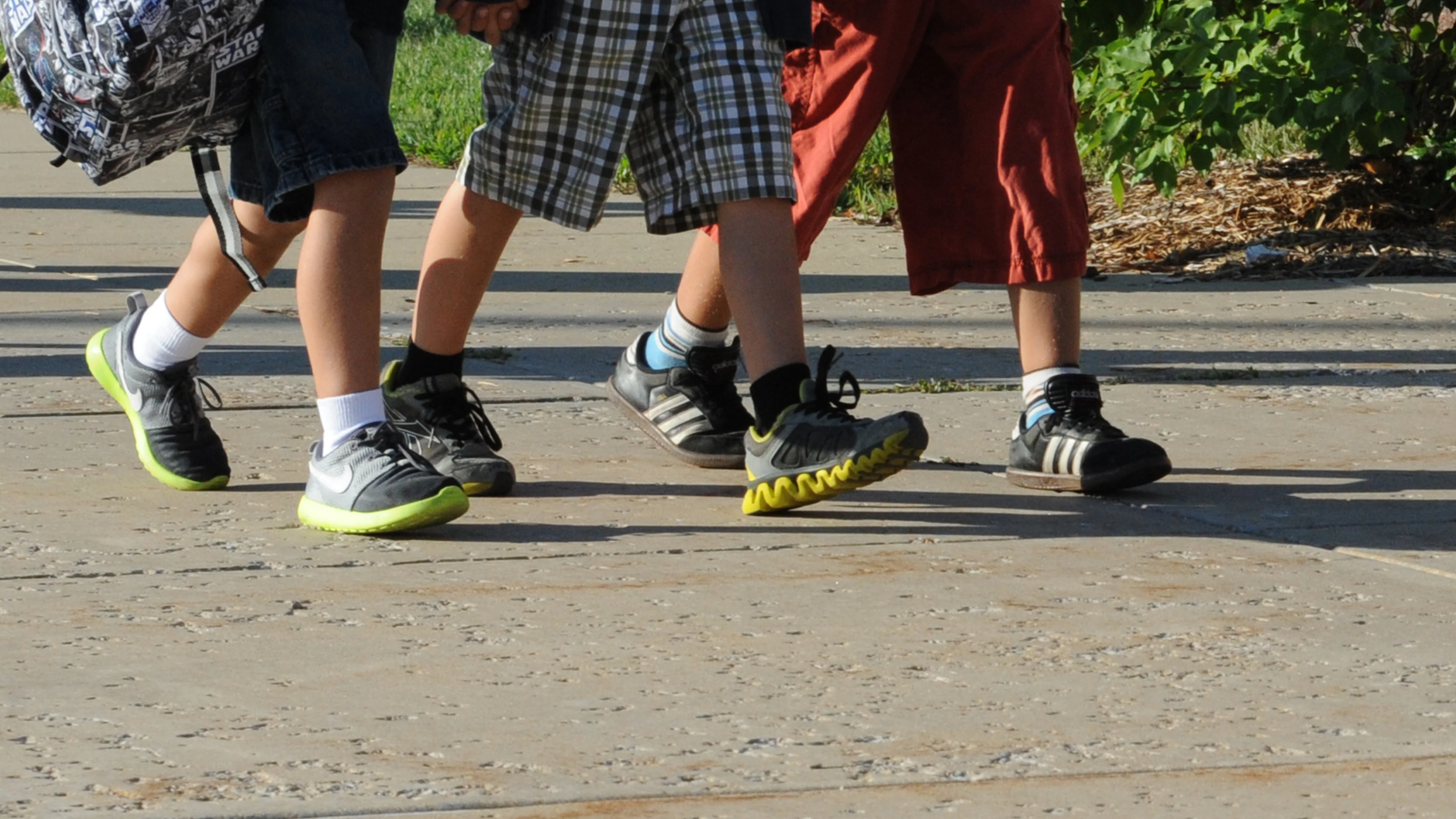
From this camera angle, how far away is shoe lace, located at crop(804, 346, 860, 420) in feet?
11.7

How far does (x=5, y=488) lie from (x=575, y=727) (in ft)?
5.54

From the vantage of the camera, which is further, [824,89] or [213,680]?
[824,89]

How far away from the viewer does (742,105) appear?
3.62m

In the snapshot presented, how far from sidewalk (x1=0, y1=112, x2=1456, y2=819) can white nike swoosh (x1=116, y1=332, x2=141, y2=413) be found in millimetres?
139

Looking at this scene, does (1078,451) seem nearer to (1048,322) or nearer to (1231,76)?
(1048,322)

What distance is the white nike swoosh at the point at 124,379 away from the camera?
3879 mm

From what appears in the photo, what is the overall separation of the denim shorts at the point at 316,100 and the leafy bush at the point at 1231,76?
11.6 ft

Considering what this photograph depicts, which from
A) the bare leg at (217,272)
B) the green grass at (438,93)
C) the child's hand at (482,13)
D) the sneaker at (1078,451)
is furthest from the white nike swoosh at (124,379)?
the green grass at (438,93)

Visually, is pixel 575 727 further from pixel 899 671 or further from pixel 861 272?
pixel 861 272

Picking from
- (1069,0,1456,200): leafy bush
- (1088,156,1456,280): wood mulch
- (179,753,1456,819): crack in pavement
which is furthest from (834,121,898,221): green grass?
(179,753,1456,819): crack in pavement

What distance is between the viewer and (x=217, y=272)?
382 centimetres

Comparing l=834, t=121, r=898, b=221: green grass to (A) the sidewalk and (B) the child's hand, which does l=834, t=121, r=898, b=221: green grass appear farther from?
(B) the child's hand

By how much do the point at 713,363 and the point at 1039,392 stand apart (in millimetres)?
643

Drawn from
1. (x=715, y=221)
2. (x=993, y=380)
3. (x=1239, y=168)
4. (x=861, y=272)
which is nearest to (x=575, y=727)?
(x=715, y=221)
